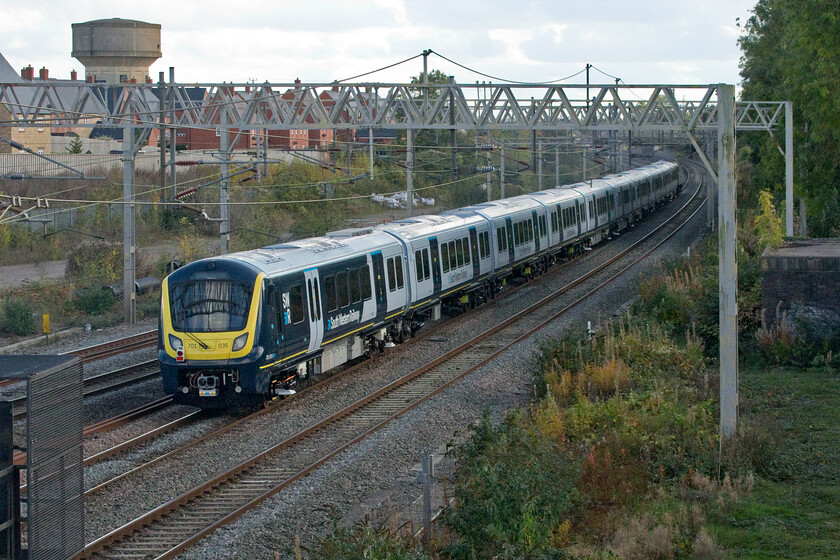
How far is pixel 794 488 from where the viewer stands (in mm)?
10766

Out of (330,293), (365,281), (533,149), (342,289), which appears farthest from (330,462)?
(533,149)

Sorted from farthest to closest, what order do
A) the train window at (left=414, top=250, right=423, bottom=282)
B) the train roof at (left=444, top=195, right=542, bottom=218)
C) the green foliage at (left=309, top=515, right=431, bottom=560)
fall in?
the train roof at (left=444, top=195, right=542, bottom=218) → the train window at (left=414, top=250, right=423, bottom=282) → the green foliage at (left=309, top=515, right=431, bottom=560)

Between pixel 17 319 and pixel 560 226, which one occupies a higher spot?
pixel 560 226

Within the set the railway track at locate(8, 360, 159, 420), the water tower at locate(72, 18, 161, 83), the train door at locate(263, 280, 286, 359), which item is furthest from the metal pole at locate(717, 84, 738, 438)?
the water tower at locate(72, 18, 161, 83)

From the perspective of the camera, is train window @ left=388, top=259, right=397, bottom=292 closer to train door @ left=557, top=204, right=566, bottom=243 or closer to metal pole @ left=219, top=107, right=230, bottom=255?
metal pole @ left=219, top=107, right=230, bottom=255

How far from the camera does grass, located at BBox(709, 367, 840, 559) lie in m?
9.14

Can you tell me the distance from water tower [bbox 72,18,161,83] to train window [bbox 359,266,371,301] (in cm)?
6822

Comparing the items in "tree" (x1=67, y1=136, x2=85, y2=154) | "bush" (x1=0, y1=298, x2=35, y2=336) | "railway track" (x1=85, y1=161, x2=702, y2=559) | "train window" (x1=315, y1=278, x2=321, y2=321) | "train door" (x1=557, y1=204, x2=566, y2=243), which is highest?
"tree" (x1=67, y1=136, x2=85, y2=154)

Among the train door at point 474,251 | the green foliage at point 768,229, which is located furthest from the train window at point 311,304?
the green foliage at point 768,229

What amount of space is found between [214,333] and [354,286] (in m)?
3.83

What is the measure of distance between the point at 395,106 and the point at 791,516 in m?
17.1

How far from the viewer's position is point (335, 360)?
→ 58.4ft

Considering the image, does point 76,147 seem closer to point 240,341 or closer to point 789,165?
point 789,165

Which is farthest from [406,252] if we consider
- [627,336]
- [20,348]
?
[20,348]
